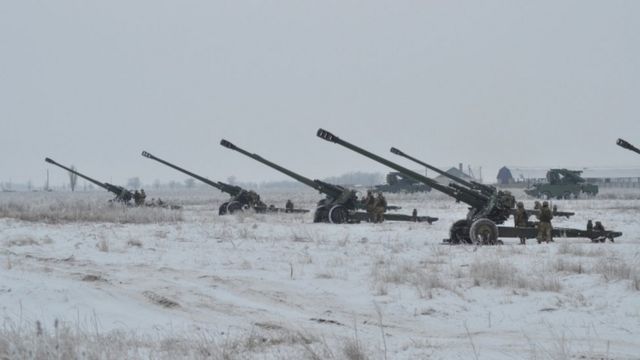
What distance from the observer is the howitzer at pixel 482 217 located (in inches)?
574

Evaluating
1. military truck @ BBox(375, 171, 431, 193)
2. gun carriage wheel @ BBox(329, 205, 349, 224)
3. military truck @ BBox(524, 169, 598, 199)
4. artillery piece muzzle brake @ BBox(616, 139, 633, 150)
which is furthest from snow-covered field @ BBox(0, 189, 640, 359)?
military truck @ BBox(375, 171, 431, 193)

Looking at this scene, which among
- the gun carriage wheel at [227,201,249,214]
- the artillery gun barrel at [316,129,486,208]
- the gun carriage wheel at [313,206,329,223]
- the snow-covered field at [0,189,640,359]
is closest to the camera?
the snow-covered field at [0,189,640,359]

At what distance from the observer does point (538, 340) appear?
242 inches

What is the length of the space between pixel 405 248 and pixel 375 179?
181 meters

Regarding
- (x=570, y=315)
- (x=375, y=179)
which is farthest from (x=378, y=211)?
(x=375, y=179)

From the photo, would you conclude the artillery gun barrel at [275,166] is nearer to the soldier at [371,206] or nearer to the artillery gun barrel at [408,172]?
the soldier at [371,206]

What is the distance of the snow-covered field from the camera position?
5.58 metres

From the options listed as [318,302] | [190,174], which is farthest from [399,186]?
[318,302]

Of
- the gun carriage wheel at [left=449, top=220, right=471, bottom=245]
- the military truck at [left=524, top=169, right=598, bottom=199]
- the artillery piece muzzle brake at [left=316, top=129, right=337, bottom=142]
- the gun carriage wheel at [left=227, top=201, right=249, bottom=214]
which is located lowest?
the gun carriage wheel at [left=449, top=220, right=471, bottom=245]

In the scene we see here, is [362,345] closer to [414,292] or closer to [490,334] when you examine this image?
[490,334]

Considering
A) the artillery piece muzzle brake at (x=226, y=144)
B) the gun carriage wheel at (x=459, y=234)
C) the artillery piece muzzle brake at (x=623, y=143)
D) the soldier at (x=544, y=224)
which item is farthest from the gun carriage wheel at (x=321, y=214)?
the soldier at (x=544, y=224)

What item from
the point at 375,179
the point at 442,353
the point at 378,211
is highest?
the point at 375,179

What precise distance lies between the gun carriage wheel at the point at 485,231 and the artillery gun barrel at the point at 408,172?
1504 mm

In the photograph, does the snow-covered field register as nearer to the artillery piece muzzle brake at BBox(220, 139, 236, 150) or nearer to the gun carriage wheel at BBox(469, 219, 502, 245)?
the gun carriage wheel at BBox(469, 219, 502, 245)
